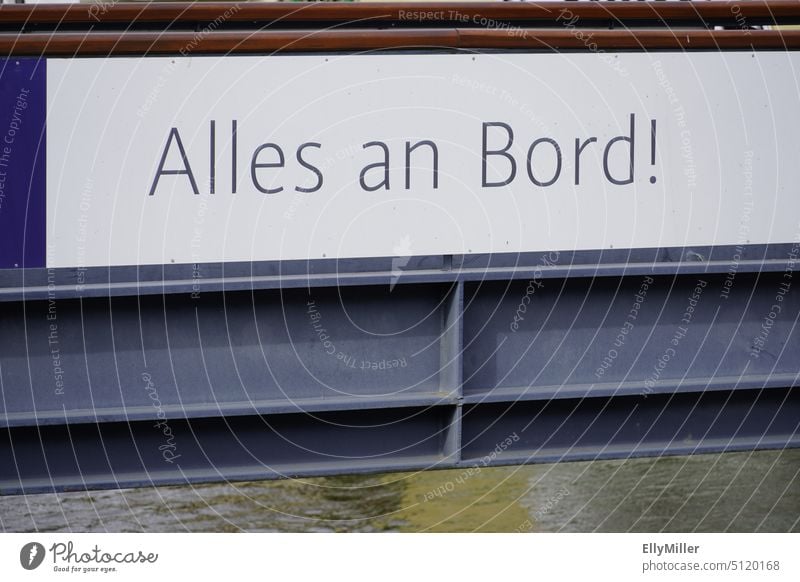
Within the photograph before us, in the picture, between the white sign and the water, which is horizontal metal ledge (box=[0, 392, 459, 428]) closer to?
the white sign

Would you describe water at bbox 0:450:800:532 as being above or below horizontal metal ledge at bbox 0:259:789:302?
below

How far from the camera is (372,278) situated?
9.91ft

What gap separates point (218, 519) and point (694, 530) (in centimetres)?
212

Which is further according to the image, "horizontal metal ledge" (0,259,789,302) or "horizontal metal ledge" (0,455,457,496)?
"horizontal metal ledge" (0,455,457,496)

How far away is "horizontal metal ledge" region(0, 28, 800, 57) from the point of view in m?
2.87

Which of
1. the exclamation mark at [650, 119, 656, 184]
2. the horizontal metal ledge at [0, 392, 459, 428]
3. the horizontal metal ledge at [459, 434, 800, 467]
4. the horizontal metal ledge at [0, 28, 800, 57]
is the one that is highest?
the horizontal metal ledge at [0, 28, 800, 57]

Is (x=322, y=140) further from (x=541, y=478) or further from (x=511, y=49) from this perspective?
(x=541, y=478)

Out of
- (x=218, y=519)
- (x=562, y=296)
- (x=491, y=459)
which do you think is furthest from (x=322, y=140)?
(x=218, y=519)

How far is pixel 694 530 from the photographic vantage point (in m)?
4.14
